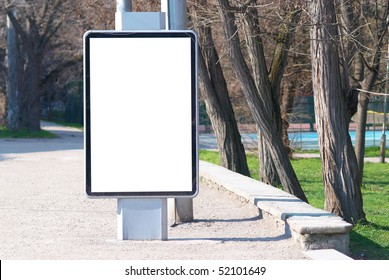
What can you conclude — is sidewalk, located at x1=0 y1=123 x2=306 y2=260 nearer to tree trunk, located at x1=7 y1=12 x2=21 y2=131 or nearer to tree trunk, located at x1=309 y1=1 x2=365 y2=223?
tree trunk, located at x1=309 y1=1 x2=365 y2=223

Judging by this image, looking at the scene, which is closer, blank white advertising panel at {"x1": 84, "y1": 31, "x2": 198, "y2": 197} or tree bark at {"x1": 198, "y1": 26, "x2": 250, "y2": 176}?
blank white advertising panel at {"x1": 84, "y1": 31, "x2": 198, "y2": 197}

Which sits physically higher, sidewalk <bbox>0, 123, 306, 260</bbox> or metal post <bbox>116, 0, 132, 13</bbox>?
metal post <bbox>116, 0, 132, 13</bbox>

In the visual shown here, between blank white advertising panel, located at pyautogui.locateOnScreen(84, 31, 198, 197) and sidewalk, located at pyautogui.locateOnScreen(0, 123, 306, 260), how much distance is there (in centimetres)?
64

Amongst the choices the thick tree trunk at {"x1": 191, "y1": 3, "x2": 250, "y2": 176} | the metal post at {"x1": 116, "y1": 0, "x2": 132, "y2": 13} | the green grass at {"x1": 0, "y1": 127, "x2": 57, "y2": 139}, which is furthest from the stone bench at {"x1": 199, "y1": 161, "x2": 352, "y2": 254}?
the green grass at {"x1": 0, "y1": 127, "x2": 57, "y2": 139}

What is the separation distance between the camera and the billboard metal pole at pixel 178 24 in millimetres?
12125

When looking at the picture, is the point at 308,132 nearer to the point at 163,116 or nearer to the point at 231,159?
the point at 231,159

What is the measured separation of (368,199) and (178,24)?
386 inches

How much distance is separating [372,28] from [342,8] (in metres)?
3.92

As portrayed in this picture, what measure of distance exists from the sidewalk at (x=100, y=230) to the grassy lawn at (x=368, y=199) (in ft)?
4.93

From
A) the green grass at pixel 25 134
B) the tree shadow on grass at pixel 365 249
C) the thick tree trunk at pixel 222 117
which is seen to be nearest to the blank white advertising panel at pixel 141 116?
the tree shadow on grass at pixel 365 249

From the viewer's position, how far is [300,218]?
10164mm

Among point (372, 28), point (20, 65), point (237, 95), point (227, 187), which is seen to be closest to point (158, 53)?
point (227, 187)

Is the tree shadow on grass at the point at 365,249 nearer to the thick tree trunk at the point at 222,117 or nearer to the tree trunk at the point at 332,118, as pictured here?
the tree trunk at the point at 332,118

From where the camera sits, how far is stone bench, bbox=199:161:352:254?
9.50m
